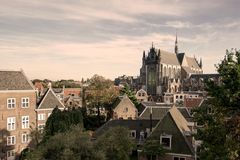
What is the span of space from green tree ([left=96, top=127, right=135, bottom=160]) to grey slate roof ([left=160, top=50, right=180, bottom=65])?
377ft

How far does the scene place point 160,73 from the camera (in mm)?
147125

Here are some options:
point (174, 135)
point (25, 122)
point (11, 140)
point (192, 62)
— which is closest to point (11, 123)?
point (11, 140)

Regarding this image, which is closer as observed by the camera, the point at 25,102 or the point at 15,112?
the point at 15,112

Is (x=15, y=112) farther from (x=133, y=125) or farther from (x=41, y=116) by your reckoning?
→ (x=133, y=125)

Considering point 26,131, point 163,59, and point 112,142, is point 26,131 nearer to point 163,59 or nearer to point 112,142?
point 112,142

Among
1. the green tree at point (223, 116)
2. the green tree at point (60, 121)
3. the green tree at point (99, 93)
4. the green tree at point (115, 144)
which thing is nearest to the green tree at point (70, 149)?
the green tree at point (115, 144)

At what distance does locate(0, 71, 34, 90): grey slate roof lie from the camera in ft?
168

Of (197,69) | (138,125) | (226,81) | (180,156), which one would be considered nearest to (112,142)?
(180,156)

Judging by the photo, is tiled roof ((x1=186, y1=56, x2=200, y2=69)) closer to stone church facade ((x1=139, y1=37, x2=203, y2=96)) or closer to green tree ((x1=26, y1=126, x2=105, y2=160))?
stone church facade ((x1=139, y1=37, x2=203, y2=96))

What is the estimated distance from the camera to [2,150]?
164 feet

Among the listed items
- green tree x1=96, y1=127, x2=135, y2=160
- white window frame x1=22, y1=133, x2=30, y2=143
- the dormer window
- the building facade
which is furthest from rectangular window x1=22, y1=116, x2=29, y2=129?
the dormer window

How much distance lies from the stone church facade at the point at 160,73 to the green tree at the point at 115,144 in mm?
110013

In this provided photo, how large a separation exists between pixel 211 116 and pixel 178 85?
129603 millimetres

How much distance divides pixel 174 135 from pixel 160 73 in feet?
355
